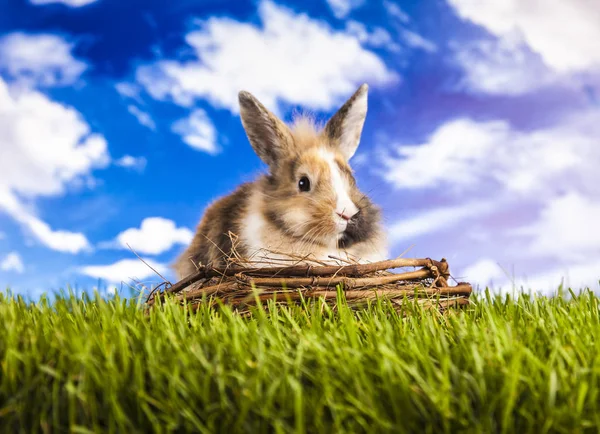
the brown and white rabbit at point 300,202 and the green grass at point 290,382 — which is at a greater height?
the brown and white rabbit at point 300,202

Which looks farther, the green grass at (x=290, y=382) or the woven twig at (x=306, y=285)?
the woven twig at (x=306, y=285)

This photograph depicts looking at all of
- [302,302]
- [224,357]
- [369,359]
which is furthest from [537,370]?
[302,302]

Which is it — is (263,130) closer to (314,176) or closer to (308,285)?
(314,176)

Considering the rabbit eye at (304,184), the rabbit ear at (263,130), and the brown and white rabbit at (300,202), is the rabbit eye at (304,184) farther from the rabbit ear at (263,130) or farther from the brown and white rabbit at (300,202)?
the rabbit ear at (263,130)

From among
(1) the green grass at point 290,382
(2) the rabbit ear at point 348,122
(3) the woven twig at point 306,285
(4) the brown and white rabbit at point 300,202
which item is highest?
(2) the rabbit ear at point 348,122

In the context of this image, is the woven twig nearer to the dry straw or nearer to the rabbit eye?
the dry straw

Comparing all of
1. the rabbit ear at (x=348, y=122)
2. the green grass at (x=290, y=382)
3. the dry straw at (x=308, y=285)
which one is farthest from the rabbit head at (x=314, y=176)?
the green grass at (x=290, y=382)

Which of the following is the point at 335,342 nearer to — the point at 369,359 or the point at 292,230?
the point at 369,359

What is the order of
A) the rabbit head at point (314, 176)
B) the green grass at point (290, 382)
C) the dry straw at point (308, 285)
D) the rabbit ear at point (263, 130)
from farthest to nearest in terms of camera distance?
the rabbit ear at point (263, 130), the rabbit head at point (314, 176), the dry straw at point (308, 285), the green grass at point (290, 382)
